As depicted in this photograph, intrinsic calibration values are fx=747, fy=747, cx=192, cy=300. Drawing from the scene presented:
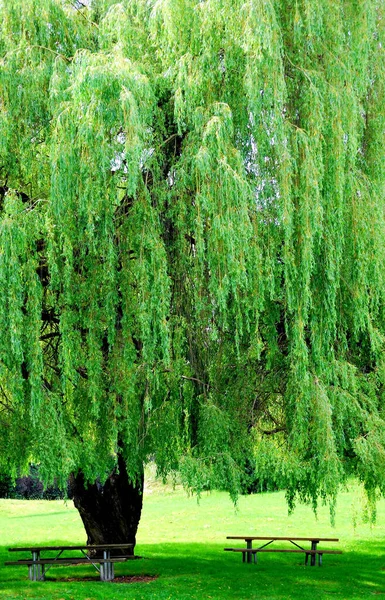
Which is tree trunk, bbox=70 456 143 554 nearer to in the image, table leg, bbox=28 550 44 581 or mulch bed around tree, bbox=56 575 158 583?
mulch bed around tree, bbox=56 575 158 583

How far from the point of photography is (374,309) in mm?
10773

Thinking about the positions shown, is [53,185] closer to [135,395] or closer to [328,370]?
[135,395]

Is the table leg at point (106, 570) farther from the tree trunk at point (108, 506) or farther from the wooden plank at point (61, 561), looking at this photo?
the tree trunk at point (108, 506)

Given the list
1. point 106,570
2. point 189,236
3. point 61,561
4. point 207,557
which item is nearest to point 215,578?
point 106,570

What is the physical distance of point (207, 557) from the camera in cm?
1650

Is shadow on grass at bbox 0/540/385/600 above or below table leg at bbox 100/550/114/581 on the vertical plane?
below

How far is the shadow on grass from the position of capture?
36.4 ft

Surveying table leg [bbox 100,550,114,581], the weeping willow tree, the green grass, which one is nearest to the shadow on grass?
the green grass

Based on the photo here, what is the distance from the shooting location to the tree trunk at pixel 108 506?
1282 centimetres

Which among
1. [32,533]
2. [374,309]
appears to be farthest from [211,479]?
[32,533]

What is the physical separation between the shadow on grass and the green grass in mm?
15

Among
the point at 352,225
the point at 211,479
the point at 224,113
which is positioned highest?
the point at 224,113

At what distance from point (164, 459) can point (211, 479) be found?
38.7 inches

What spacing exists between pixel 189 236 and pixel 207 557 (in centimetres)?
947
